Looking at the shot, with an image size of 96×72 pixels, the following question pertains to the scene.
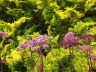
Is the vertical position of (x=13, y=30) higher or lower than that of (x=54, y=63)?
higher

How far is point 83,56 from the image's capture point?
4348 millimetres

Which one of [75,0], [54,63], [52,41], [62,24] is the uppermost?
[75,0]

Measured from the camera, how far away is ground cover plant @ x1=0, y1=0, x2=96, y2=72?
171 inches

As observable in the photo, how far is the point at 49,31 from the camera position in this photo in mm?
5227

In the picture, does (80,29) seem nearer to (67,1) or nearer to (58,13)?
(58,13)

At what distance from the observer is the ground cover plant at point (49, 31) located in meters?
4.34

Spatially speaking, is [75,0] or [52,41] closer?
[52,41]

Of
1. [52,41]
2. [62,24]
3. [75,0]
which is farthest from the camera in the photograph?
[75,0]

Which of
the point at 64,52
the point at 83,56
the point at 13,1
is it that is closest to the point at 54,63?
the point at 64,52

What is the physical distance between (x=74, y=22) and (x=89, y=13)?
70 cm

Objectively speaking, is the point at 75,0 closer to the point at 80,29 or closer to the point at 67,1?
the point at 67,1

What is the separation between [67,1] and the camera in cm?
595

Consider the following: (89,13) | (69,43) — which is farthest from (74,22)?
(69,43)

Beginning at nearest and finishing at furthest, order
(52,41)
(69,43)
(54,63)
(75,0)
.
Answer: (69,43) < (54,63) < (52,41) < (75,0)
